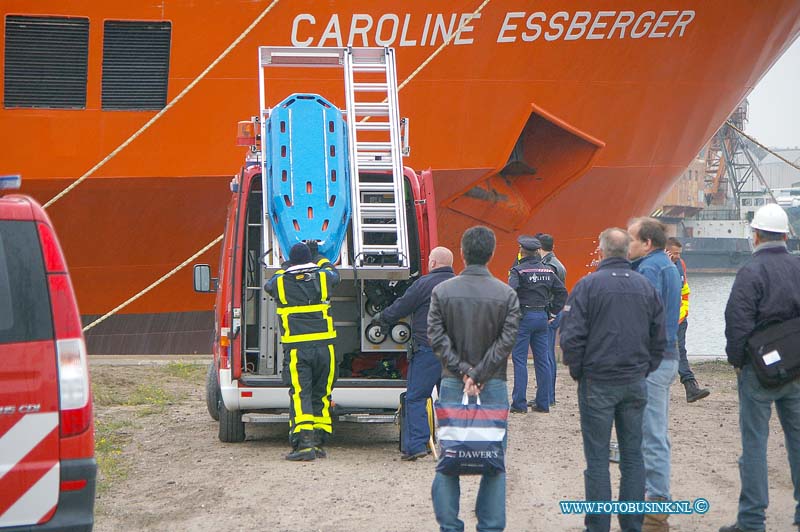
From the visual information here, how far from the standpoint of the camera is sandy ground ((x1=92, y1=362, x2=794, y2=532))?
587 cm

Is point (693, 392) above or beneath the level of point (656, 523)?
above

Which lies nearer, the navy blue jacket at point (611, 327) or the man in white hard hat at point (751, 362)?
the navy blue jacket at point (611, 327)

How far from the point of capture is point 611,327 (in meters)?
5.08

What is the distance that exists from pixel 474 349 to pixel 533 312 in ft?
15.9

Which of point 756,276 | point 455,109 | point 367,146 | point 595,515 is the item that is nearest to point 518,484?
point 595,515

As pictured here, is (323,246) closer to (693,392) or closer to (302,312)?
(302,312)

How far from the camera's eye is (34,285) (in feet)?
14.0

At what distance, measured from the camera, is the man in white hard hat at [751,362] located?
529 cm

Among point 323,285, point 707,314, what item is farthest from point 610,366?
point 707,314

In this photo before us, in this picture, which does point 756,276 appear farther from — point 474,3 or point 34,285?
point 474,3

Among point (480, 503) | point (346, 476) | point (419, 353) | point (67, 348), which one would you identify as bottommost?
point (346, 476)

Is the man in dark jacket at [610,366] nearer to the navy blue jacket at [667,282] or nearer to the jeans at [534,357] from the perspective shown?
the navy blue jacket at [667,282]

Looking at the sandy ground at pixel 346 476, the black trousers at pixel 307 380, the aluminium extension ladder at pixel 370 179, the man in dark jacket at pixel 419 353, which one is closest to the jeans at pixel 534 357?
the sandy ground at pixel 346 476

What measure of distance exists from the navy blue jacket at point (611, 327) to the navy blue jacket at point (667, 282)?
587mm
